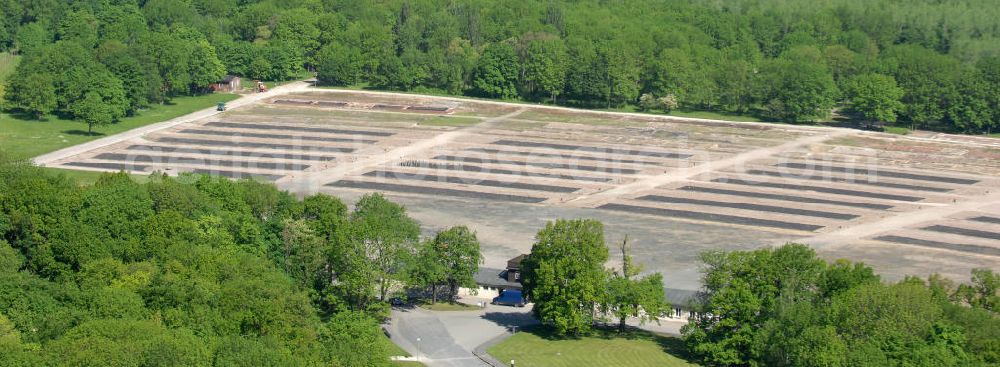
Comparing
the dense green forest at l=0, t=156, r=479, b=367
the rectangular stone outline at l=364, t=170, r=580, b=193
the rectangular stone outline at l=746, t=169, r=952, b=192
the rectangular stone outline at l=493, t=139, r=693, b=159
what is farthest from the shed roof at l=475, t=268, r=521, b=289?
the rectangular stone outline at l=493, t=139, r=693, b=159

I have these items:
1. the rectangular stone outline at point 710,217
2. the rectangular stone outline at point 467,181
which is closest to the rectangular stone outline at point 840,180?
the rectangular stone outline at point 710,217

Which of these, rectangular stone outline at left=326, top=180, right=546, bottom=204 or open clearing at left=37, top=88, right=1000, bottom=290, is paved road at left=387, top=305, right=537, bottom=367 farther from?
rectangular stone outline at left=326, top=180, right=546, bottom=204

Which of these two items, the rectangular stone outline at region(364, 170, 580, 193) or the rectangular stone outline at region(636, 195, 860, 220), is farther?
the rectangular stone outline at region(364, 170, 580, 193)

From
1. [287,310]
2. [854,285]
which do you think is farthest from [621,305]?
[287,310]

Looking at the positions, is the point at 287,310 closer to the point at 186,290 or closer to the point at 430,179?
the point at 186,290

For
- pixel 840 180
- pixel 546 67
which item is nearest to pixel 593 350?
pixel 840 180
